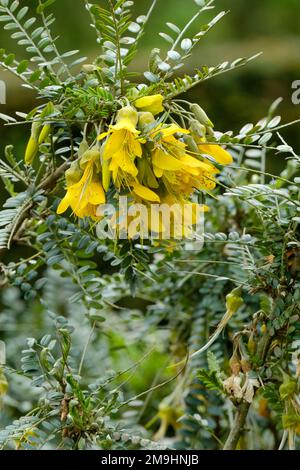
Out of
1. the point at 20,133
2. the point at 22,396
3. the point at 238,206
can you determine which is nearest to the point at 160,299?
the point at 238,206

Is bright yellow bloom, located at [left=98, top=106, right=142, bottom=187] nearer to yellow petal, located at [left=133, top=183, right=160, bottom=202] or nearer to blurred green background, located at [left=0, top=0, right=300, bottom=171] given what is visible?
yellow petal, located at [left=133, top=183, right=160, bottom=202]

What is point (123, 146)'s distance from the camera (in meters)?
0.57

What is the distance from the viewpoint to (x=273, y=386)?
2.23ft

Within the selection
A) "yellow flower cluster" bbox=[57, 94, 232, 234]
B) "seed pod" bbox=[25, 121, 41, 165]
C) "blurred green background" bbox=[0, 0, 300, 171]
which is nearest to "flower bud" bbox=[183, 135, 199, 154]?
"yellow flower cluster" bbox=[57, 94, 232, 234]

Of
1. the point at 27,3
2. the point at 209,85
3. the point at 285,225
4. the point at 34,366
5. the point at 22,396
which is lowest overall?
the point at 22,396

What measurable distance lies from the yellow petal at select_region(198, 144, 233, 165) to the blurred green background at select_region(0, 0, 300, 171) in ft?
3.09

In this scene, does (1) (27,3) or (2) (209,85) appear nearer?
(2) (209,85)

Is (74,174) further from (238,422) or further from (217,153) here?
(238,422)

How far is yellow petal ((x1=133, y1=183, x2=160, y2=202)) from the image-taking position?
22.8 inches

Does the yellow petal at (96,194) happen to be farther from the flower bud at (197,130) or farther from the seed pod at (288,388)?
the seed pod at (288,388)

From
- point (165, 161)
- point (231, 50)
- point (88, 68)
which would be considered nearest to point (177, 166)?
point (165, 161)

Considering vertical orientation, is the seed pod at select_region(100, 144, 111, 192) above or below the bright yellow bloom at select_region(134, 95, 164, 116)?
below

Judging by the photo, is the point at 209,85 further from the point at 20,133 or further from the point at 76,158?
the point at 76,158
